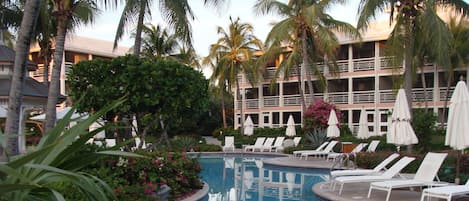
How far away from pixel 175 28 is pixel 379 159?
8.05 meters

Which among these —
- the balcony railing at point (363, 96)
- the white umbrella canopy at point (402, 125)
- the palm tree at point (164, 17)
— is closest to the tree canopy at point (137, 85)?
the palm tree at point (164, 17)

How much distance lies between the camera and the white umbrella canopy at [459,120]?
9.58 meters

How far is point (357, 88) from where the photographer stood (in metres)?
34.6

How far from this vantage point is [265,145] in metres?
24.7

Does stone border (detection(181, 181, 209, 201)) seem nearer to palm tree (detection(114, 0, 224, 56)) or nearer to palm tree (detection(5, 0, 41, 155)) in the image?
palm tree (detection(5, 0, 41, 155))

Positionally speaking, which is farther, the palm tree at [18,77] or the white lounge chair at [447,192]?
the white lounge chair at [447,192]

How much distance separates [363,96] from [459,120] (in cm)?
2265

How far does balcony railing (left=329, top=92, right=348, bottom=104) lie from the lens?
32.9 meters

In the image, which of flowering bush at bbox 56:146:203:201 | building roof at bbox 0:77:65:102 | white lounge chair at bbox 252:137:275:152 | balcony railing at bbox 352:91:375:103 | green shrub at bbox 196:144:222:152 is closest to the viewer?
flowering bush at bbox 56:146:203:201

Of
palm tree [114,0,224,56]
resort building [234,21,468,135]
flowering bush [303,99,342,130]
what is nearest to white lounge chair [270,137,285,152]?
flowering bush [303,99,342,130]

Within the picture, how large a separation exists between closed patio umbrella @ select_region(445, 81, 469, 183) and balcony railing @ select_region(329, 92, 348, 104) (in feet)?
75.8

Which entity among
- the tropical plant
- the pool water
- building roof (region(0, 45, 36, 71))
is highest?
building roof (region(0, 45, 36, 71))

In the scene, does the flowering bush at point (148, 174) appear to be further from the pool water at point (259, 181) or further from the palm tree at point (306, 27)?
the palm tree at point (306, 27)

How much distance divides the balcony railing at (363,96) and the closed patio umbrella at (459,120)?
22.2 metres
